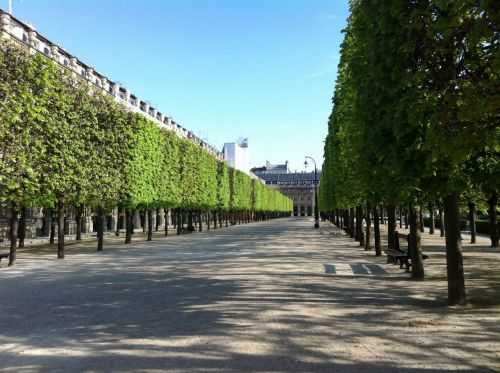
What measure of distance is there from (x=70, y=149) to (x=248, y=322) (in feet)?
59.4

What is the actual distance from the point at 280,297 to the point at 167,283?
4.59 metres

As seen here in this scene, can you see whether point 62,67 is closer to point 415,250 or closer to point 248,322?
point 415,250

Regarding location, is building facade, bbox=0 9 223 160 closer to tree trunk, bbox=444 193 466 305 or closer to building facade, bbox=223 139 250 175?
tree trunk, bbox=444 193 466 305

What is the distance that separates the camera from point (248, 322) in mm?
9102

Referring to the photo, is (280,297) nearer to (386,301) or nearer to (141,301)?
(386,301)

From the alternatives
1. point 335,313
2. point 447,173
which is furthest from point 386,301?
point 447,173

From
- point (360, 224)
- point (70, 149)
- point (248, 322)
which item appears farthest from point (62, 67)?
point (248, 322)

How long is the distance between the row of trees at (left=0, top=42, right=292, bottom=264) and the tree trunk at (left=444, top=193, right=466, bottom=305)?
15383 mm

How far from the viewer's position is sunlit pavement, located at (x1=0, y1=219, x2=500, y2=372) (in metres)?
6.76

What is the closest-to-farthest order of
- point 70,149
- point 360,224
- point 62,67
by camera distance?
point 70,149 → point 360,224 → point 62,67

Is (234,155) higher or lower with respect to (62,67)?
higher

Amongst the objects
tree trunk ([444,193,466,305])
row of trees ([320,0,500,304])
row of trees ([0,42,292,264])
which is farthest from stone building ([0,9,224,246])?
tree trunk ([444,193,466,305])

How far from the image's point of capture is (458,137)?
6918 millimetres

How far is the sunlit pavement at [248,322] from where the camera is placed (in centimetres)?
676
